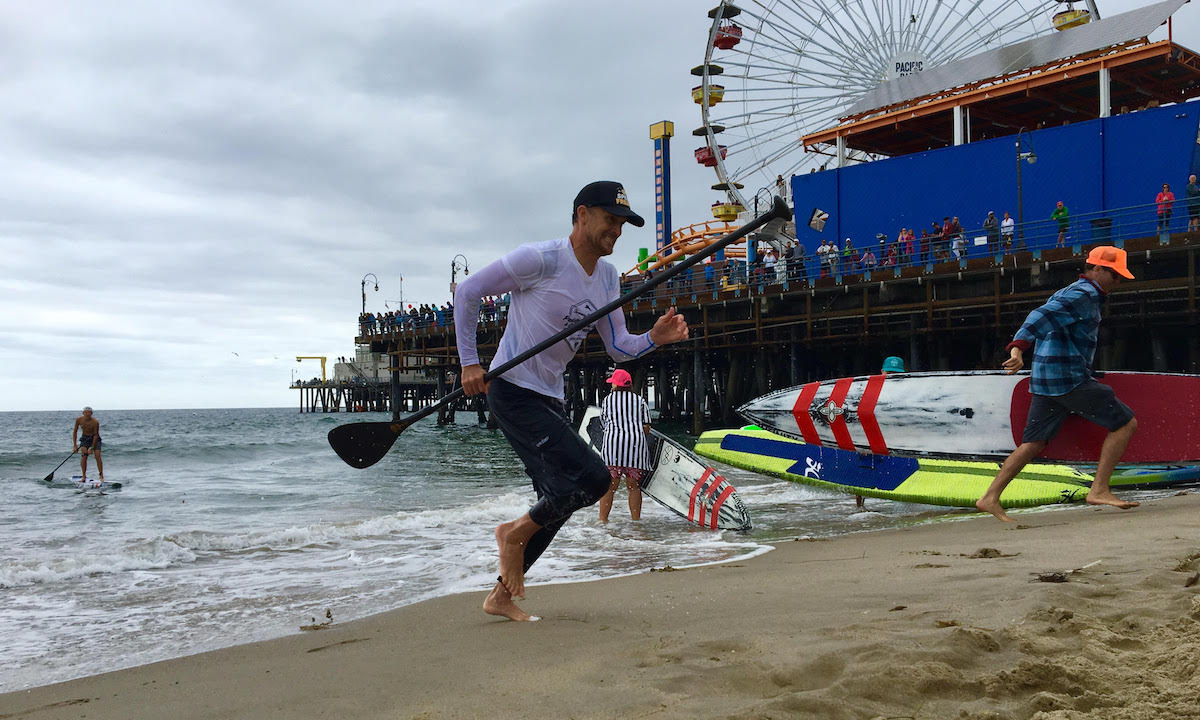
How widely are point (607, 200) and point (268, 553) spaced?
15.3 ft

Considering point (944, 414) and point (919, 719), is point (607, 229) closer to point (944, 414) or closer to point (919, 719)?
point (919, 719)

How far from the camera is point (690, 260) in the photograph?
3.66 m

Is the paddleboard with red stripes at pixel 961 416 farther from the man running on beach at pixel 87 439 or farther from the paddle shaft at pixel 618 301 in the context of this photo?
the man running on beach at pixel 87 439

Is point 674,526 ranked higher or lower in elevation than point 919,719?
lower

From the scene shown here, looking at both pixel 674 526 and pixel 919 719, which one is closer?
pixel 919 719

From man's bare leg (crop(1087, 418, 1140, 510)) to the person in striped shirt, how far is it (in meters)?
3.35

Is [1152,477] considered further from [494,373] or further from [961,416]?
[494,373]

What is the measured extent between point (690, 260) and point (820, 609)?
4.87 ft

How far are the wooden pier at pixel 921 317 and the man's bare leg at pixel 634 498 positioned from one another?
12977 millimetres

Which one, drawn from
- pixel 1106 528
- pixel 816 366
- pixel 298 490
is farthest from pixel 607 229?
pixel 816 366

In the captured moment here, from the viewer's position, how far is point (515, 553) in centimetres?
349

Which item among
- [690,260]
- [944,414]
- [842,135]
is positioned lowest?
[944,414]

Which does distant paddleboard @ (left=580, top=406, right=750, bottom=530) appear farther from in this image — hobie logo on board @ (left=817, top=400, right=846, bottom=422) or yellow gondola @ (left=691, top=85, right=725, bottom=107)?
yellow gondola @ (left=691, top=85, right=725, bottom=107)

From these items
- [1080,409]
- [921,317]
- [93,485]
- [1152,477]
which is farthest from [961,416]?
[921,317]
